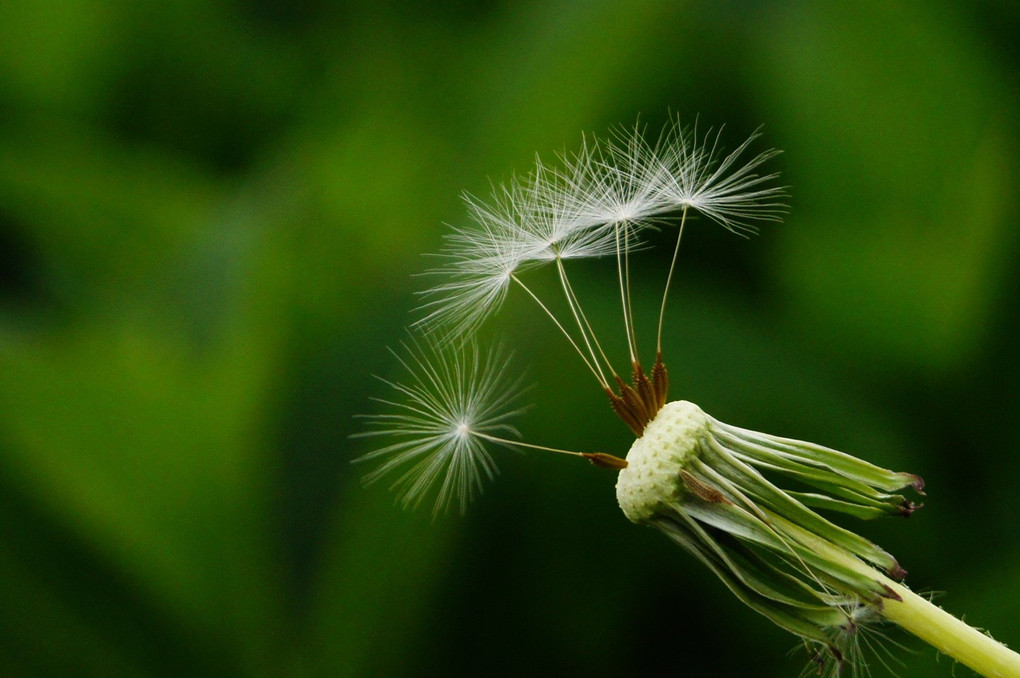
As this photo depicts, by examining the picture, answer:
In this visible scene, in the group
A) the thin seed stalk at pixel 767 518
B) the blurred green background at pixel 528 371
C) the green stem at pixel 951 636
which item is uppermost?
the blurred green background at pixel 528 371

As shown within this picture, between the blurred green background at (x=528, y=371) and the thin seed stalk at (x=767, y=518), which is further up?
the blurred green background at (x=528, y=371)

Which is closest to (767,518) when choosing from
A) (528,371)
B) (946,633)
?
(946,633)

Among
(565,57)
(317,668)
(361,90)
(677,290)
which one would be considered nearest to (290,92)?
(361,90)

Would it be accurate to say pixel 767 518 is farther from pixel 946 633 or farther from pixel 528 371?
pixel 528 371

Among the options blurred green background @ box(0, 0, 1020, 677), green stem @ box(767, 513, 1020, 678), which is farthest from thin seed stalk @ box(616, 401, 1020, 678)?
blurred green background @ box(0, 0, 1020, 677)

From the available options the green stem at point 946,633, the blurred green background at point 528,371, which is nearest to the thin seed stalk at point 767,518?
the green stem at point 946,633

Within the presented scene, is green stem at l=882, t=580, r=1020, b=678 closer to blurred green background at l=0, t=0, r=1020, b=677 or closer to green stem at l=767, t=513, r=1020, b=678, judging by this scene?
green stem at l=767, t=513, r=1020, b=678

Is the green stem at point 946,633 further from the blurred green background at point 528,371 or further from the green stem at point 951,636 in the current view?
the blurred green background at point 528,371

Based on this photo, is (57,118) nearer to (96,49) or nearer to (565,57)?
(96,49)
